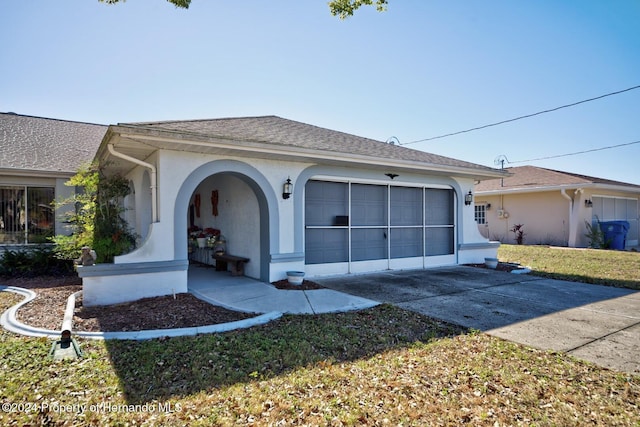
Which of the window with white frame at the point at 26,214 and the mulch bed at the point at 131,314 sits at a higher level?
the window with white frame at the point at 26,214

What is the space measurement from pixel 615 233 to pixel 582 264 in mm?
6596

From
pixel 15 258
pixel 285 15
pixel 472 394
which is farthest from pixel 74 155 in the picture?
pixel 472 394

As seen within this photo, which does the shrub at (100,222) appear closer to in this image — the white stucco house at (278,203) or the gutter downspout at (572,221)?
the white stucco house at (278,203)

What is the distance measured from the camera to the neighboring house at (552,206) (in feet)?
52.6

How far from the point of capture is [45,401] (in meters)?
2.91

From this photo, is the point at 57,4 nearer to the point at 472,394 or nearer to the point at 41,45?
the point at 41,45

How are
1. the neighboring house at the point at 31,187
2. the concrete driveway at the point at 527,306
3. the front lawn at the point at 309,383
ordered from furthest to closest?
the neighboring house at the point at 31,187, the concrete driveway at the point at 527,306, the front lawn at the point at 309,383

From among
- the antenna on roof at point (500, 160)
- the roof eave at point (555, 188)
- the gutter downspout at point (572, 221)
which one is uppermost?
the antenna on roof at point (500, 160)

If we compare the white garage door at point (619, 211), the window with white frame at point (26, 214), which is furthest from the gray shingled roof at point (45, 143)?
the white garage door at point (619, 211)

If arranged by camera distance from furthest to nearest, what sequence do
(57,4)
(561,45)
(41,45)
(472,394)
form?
(561,45)
(41,45)
(57,4)
(472,394)

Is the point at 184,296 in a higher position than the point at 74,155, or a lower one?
lower

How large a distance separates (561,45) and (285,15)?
10.5 metres

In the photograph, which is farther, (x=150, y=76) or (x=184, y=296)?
(x=150, y=76)

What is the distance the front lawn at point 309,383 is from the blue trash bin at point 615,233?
1533cm
